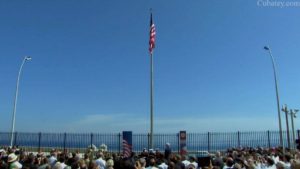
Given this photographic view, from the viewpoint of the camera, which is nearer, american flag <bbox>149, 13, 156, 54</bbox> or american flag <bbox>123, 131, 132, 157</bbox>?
american flag <bbox>123, 131, 132, 157</bbox>

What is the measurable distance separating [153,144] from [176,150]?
1623 millimetres

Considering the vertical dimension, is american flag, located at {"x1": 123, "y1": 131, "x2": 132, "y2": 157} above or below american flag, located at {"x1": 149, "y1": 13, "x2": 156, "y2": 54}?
below

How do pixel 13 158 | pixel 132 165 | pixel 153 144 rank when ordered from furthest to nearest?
pixel 153 144, pixel 13 158, pixel 132 165

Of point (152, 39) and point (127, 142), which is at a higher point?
point (152, 39)

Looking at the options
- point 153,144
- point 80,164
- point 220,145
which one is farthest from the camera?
point 220,145

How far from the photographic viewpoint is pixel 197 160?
13.6 meters

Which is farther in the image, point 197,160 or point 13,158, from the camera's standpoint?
point 197,160

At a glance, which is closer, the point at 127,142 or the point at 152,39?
the point at 127,142

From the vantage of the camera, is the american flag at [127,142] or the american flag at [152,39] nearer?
the american flag at [127,142]

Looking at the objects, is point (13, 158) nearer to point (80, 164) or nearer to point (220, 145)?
point (80, 164)

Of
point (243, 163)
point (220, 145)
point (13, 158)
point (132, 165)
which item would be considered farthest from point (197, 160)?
point (220, 145)

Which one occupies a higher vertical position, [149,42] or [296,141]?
[149,42]

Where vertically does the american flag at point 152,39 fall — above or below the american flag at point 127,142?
above

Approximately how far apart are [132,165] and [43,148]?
18.5 m
